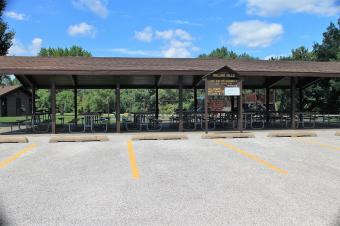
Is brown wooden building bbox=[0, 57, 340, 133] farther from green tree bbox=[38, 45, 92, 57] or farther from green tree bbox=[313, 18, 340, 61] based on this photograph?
green tree bbox=[38, 45, 92, 57]

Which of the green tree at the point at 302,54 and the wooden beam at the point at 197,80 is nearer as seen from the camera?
the wooden beam at the point at 197,80

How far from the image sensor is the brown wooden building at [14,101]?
42688mm

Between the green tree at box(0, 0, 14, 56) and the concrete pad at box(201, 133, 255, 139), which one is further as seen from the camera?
the green tree at box(0, 0, 14, 56)

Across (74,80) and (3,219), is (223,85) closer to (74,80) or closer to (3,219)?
(74,80)

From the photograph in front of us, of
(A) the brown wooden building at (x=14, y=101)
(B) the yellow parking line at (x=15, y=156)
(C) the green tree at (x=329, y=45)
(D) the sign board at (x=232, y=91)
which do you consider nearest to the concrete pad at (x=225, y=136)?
(D) the sign board at (x=232, y=91)

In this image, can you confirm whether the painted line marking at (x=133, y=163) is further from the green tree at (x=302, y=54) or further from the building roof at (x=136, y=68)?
the green tree at (x=302, y=54)

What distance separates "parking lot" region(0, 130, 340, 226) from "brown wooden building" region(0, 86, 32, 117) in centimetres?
3641

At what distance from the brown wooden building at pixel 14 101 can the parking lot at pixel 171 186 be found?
36.4 metres

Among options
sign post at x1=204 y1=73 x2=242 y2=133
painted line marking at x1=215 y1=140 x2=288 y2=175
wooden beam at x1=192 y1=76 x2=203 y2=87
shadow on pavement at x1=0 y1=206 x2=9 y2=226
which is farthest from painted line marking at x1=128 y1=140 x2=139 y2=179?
wooden beam at x1=192 y1=76 x2=203 y2=87

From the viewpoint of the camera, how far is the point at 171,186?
555 cm

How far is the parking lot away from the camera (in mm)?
4145

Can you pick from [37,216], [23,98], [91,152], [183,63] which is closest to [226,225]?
[37,216]

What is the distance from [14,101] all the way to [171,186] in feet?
142

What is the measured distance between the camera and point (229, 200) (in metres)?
4.78
